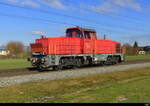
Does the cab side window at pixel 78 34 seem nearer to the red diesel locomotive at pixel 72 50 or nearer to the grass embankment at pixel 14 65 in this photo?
the red diesel locomotive at pixel 72 50

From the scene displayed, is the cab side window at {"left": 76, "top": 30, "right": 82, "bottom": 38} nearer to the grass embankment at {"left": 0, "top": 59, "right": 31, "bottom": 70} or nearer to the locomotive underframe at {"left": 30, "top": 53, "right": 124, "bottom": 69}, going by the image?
the locomotive underframe at {"left": 30, "top": 53, "right": 124, "bottom": 69}

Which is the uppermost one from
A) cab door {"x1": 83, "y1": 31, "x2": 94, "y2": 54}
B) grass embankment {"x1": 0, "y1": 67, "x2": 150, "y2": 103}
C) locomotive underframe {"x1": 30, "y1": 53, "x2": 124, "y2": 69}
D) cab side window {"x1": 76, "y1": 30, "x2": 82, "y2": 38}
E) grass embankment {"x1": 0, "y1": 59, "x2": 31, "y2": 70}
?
cab side window {"x1": 76, "y1": 30, "x2": 82, "y2": 38}

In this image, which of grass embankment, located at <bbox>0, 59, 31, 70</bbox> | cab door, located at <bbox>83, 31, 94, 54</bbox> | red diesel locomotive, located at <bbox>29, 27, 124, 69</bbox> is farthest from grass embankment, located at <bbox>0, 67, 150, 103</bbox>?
grass embankment, located at <bbox>0, 59, 31, 70</bbox>

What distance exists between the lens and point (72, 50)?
19328mm

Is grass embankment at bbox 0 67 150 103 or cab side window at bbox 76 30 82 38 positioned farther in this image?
cab side window at bbox 76 30 82 38

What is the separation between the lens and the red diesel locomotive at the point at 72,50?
17.8 metres

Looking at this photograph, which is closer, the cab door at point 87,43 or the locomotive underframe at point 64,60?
the locomotive underframe at point 64,60

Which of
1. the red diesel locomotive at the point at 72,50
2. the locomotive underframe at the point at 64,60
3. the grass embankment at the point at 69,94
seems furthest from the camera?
the red diesel locomotive at the point at 72,50

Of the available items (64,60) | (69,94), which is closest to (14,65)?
(64,60)

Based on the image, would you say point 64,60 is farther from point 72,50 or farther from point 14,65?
point 14,65

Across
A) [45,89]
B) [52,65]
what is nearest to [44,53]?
[52,65]

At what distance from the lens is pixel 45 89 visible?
33.3ft

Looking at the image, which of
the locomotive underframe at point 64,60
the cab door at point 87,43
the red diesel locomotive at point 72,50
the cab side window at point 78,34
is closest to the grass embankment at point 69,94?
the locomotive underframe at point 64,60

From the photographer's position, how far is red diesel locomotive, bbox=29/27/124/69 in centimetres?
1775
